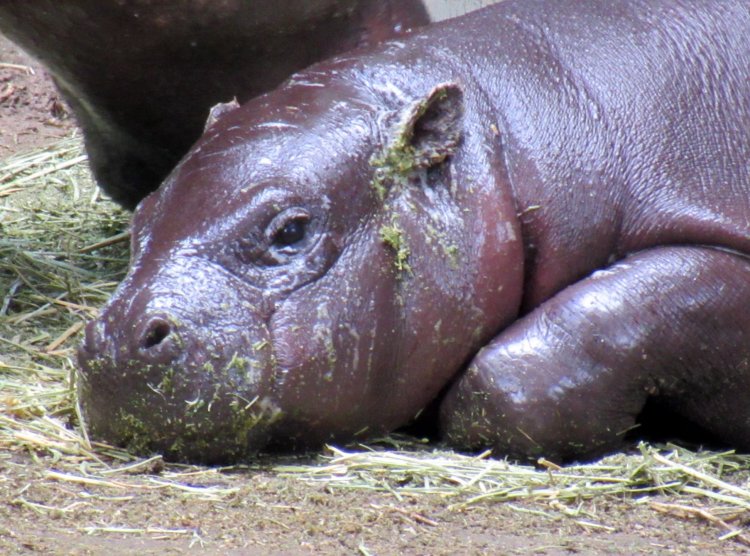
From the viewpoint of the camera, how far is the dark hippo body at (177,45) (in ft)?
18.1

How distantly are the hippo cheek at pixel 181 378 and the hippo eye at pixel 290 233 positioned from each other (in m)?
0.29

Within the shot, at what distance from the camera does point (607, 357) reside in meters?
4.28

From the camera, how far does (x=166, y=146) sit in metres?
6.37

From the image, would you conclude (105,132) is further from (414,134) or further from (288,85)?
(414,134)

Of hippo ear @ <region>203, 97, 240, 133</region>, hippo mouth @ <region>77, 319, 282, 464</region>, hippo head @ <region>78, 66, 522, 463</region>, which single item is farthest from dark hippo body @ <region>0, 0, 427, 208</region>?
hippo mouth @ <region>77, 319, 282, 464</region>

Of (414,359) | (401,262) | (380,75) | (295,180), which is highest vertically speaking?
(380,75)

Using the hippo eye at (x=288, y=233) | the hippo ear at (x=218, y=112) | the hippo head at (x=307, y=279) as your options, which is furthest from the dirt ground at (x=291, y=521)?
the hippo ear at (x=218, y=112)

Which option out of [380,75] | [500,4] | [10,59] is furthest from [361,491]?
[10,59]

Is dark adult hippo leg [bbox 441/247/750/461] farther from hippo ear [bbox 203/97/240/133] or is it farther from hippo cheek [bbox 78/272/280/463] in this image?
hippo ear [bbox 203/97/240/133]

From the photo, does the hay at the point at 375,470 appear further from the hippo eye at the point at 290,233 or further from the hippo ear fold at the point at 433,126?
the hippo ear fold at the point at 433,126

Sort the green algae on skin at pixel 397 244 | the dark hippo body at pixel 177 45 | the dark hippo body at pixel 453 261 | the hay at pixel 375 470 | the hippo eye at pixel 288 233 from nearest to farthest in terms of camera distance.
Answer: the hay at pixel 375 470, the dark hippo body at pixel 453 261, the hippo eye at pixel 288 233, the green algae on skin at pixel 397 244, the dark hippo body at pixel 177 45

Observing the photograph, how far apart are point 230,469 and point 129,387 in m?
0.42

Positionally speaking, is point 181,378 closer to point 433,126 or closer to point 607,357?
point 433,126

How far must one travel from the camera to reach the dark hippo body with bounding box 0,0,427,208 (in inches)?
217
